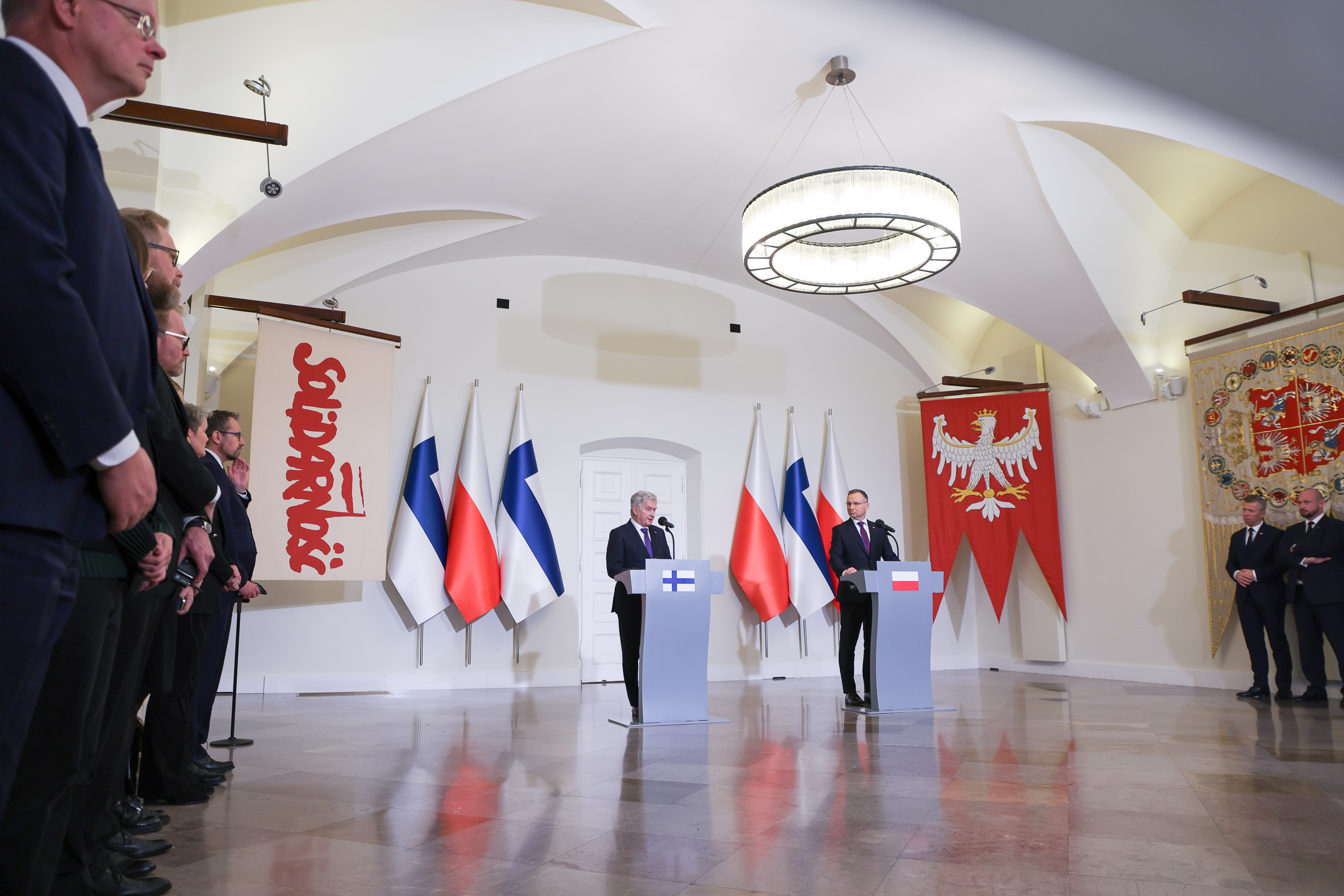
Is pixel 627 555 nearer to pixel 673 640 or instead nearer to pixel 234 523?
pixel 673 640

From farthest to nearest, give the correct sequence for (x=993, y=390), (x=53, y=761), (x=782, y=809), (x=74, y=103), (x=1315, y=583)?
(x=993, y=390) < (x=1315, y=583) < (x=782, y=809) < (x=53, y=761) < (x=74, y=103)

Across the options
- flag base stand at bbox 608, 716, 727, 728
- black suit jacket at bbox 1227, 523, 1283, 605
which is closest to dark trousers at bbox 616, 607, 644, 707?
flag base stand at bbox 608, 716, 727, 728

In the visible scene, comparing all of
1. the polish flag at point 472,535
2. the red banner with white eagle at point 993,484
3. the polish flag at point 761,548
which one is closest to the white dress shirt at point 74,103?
the polish flag at point 472,535

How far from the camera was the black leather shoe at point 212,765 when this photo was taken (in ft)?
11.1

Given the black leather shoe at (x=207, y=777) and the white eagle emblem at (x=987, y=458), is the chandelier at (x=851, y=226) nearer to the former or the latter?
the white eagle emblem at (x=987, y=458)

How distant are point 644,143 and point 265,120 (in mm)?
2535

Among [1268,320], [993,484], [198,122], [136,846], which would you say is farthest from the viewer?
[993,484]

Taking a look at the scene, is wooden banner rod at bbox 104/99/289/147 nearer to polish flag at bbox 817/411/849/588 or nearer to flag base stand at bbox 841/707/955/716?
flag base stand at bbox 841/707/955/716

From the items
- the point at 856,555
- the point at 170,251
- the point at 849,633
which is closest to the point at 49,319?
the point at 170,251

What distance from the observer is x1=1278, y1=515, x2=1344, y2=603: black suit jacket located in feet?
19.3

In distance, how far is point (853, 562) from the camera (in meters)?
5.80

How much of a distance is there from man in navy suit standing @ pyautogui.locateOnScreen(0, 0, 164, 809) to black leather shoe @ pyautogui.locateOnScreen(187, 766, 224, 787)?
2.32m

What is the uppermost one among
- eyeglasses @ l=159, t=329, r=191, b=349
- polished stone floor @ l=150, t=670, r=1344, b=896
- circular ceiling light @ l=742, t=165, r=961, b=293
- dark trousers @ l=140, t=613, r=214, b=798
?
circular ceiling light @ l=742, t=165, r=961, b=293

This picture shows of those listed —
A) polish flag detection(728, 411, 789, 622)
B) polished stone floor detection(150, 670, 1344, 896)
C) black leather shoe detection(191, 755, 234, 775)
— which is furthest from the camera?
polish flag detection(728, 411, 789, 622)
